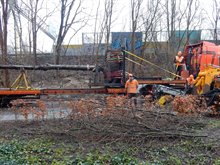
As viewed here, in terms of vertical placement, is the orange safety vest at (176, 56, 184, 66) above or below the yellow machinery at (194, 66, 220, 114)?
above

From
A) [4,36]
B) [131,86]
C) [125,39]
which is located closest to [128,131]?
[131,86]

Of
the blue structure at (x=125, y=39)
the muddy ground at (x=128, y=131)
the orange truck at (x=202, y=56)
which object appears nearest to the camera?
the muddy ground at (x=128, y=131)

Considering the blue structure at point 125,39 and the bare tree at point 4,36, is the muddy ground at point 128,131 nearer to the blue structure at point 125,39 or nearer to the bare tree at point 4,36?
the bare tree at point 4,36

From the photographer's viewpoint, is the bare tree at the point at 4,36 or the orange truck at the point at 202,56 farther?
the bare tree at the point at 4,36

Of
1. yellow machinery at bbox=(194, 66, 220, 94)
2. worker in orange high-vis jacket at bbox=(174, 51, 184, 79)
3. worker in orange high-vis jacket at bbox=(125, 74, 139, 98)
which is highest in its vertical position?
worker in orange high-vis jacket at bbox=(174, 51, 184, 79)

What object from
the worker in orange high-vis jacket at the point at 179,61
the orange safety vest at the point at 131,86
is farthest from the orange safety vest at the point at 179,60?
the orange safety vest at the point at 131,86

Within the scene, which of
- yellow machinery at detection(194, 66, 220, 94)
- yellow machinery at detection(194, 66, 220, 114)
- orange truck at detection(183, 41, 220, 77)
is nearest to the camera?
yellow machinery at detection(194, 66, 220, 114)

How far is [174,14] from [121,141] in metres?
27.3

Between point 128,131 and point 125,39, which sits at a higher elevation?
point 125,39

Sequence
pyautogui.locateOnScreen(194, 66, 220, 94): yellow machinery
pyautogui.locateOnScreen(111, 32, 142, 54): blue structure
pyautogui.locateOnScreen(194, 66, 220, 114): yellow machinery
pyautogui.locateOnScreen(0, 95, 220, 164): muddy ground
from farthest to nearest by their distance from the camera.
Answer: pyautogui.locateOnScreen(111, 32, 142, 54): blue structure → pyautogui.locateOnScreen(194, 66, 220, 94): yellow machinery → pyautogui.locateOnScreen(194, 66, 220, 114): yellow machinery → pyautogui.locateOnScreen(0, 95, 220, 164): muddy ground

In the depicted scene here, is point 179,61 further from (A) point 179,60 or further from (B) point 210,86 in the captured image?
(B) point 210,86

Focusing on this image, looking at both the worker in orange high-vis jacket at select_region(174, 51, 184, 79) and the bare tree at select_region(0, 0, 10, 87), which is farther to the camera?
the bare tree at select_region(0, 0, 10, 87)

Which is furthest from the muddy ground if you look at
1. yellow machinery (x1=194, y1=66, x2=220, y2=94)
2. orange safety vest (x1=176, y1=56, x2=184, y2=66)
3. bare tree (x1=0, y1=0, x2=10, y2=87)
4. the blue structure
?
the blue structure

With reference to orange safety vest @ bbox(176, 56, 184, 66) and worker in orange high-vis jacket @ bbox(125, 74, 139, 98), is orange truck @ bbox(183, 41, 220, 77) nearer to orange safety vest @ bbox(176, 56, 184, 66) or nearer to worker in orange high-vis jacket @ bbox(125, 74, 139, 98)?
orange safety vest @ bbox(176, 56, 184, 66)
